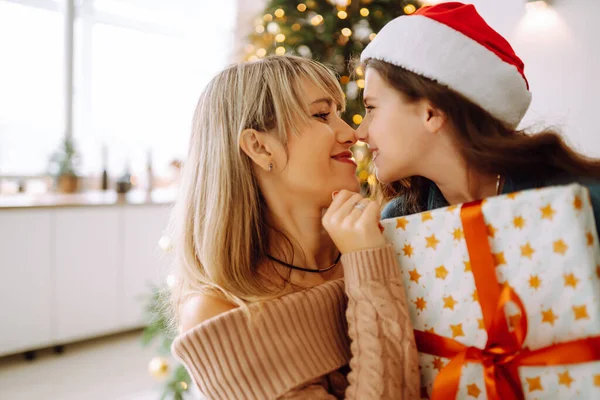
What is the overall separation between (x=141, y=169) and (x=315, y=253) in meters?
3.17

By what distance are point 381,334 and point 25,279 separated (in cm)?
265

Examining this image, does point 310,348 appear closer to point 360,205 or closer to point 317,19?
point 360,205

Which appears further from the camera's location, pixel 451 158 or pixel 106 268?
pixel 106 268

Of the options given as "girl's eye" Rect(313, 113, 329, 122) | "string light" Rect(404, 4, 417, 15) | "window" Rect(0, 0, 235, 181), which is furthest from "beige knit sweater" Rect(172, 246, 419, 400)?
"window" Rect(0, 0, 235, 181)

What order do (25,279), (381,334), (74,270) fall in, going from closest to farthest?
1. (381,334)
2. (25,279)
3. (74,270)

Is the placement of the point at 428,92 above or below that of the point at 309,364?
above

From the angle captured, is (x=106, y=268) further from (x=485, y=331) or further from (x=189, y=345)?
(x=485, y=331)

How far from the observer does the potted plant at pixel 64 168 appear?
3373 millimetres

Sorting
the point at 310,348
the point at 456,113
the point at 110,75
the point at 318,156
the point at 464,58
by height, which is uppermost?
the point at 110,75

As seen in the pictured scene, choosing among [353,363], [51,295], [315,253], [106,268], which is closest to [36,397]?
[51,295]

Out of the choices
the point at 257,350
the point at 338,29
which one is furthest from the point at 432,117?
the point at 338,29

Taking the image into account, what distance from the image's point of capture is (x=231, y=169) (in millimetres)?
1088

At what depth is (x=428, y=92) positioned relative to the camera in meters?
1.02

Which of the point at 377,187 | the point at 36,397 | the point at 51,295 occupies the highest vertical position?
the point at 377,187
